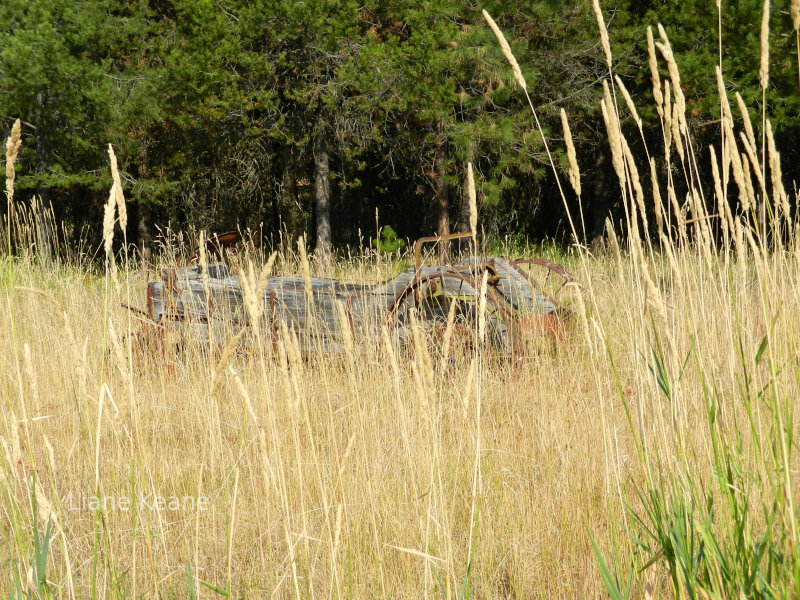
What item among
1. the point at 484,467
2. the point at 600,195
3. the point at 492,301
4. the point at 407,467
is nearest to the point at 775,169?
the point at 407,467

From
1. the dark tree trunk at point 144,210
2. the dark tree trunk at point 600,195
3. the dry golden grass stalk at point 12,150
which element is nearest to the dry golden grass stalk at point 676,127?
the dry golden grass stalk at point 12,150

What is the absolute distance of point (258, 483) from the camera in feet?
9.06

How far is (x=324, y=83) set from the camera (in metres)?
13.3

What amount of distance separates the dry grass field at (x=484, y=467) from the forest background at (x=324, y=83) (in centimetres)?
813

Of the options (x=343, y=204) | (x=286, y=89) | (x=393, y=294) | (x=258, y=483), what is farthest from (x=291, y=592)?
(x=343, y=204)

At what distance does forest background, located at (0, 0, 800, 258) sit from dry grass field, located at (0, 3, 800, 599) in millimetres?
8132

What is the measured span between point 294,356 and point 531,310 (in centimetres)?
332

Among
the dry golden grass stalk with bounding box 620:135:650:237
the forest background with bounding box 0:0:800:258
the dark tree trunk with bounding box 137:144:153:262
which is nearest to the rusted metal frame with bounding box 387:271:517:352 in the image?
the dry golden grass stalk with bounding box 620:135:650:237

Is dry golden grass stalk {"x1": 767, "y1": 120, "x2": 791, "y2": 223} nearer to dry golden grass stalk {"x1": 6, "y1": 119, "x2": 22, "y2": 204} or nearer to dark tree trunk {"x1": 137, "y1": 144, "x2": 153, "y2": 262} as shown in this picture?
dry golden grass stalk {"x1": 6, "y1": 119, "x2": 22, "y2": 204}

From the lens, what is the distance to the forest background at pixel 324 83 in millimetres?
12164

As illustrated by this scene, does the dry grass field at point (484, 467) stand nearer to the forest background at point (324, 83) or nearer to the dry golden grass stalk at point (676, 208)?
the dry golden grass stalk at point (676, 208)

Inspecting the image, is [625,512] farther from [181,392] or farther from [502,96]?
[502,96]

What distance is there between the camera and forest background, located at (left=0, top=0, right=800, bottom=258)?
12.2 metres

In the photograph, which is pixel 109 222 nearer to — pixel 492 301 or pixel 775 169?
pixel 775 169
